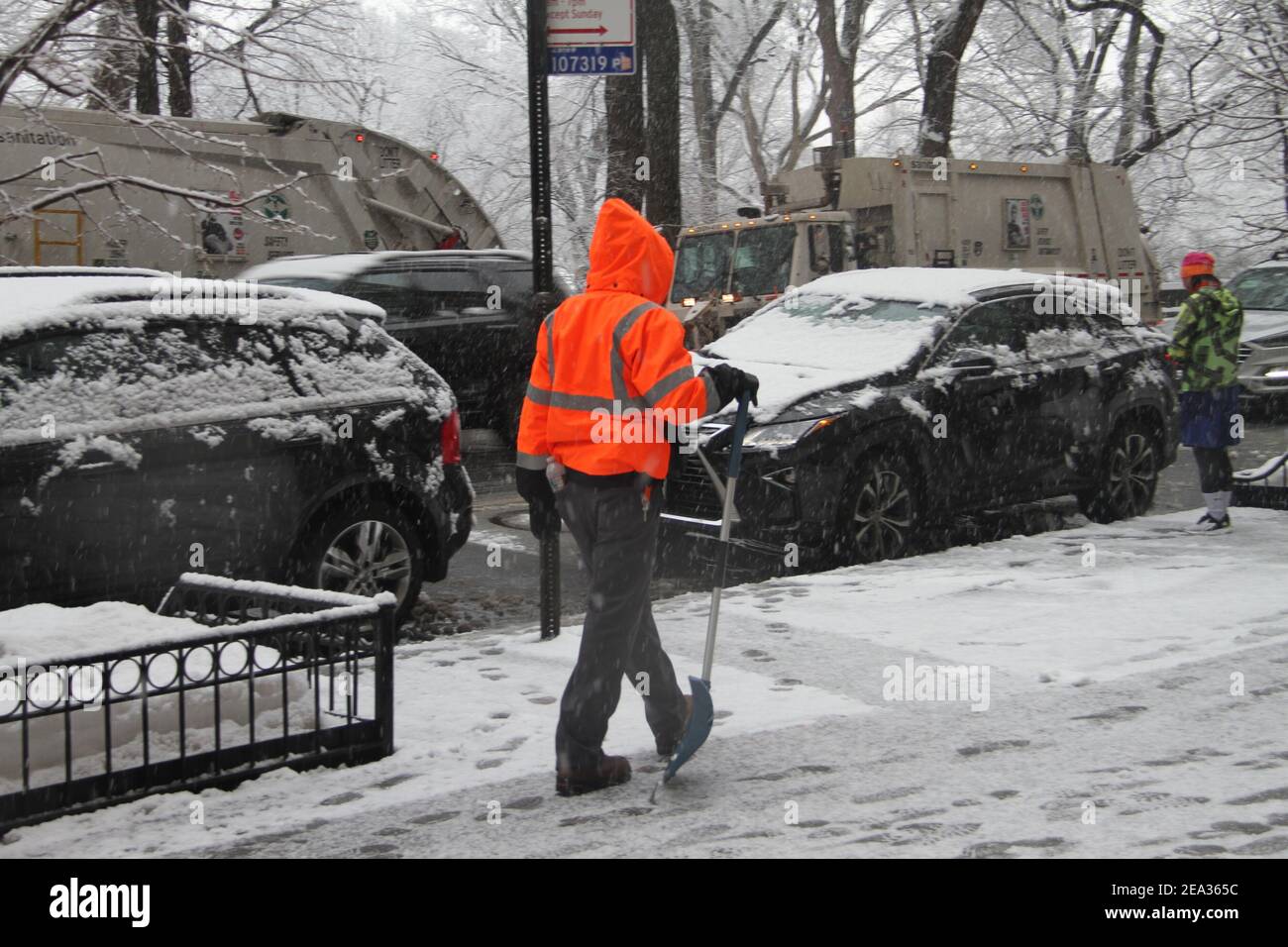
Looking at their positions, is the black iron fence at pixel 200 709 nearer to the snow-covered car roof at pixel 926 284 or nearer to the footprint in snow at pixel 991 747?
the footprint in snow at pixel 991 747

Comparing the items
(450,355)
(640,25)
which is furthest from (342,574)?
(640,25)

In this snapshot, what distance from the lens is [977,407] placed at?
33.7 feet

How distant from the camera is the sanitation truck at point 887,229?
717 inches

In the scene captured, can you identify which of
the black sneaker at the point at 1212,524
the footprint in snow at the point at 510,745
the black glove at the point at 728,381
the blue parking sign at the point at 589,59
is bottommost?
the footprint in snow at the point at 510,745

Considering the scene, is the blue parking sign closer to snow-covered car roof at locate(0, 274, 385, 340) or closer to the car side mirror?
snow-covered car roof at locate(0, 274, 385, 340)

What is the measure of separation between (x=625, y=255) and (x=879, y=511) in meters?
4.89

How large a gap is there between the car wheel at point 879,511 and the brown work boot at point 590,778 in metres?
4.44

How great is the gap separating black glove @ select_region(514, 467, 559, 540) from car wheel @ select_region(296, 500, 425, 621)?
7.67 ft

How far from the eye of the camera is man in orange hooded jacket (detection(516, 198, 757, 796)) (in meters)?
4.99

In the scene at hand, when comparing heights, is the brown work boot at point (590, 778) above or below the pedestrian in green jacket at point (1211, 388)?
below

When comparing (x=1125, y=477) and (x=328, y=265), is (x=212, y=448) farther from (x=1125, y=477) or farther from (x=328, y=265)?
(x=328, y=265)

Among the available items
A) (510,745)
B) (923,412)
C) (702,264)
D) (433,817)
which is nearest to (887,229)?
(702,264)

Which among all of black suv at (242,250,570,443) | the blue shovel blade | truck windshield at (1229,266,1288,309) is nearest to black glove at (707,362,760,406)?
the blue shovel blade

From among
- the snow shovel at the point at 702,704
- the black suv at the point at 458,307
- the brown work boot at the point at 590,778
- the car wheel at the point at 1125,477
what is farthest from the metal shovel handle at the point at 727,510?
the black suv at the point at 458,307
